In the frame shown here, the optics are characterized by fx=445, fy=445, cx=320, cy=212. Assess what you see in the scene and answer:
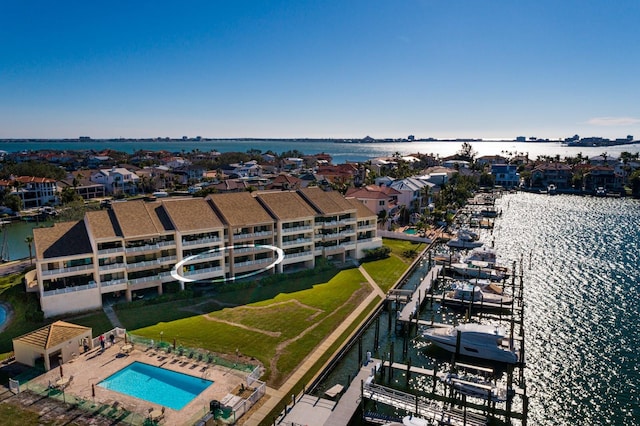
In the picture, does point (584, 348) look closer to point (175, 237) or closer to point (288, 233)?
Answer: point (288, 233)

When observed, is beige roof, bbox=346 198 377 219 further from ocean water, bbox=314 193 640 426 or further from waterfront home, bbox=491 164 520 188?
waterfront home, bbox=491 164 520 188

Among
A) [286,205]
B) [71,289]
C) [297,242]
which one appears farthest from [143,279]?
[286,205]

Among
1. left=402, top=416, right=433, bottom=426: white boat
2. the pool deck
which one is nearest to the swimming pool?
the pool deck

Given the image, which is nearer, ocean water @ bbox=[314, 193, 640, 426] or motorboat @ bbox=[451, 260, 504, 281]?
ocean water @ bbox=[314, 193, 640, 426]

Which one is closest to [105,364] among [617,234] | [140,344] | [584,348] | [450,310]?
[140,344]

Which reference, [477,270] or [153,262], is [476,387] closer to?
[477,270]

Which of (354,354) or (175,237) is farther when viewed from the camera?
(175,237)
